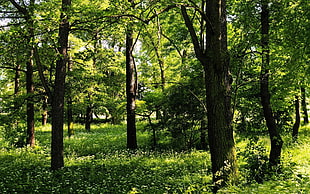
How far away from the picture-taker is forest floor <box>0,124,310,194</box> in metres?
5.17

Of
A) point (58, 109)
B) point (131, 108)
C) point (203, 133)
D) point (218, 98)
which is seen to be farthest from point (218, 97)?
point (131, 108)

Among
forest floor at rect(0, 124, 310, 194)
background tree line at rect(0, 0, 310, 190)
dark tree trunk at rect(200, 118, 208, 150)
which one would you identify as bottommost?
forest floor at rect(0, 124, 310, 194)

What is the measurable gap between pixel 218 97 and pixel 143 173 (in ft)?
13.7

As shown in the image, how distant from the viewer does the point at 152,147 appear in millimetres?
12859

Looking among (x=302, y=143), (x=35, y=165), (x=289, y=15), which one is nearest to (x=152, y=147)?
(x=35, y=165)

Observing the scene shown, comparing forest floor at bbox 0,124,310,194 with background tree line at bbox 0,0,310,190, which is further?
background tree line at bbox 0,0,310,190

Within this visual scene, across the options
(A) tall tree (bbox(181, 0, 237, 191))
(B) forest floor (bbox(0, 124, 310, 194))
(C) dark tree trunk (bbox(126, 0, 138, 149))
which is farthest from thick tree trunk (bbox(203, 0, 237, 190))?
(C) dark tree trunk (bbox(126, 0, 138, 149))

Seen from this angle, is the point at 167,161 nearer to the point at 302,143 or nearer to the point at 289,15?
the point at 289,15

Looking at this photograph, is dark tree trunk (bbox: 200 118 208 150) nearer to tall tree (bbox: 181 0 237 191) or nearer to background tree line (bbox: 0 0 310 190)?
background tree line (bbox: 0 0 310 190)

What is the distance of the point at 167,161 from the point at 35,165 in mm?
4988

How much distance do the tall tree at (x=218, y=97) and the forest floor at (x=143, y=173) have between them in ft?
1.67

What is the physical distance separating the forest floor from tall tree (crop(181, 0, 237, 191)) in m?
0.51

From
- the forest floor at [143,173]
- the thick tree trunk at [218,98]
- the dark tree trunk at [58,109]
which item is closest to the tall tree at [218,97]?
the thick tree trunk at [218,98]

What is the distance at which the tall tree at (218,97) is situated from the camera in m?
5.22
